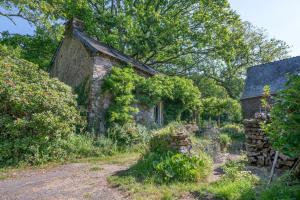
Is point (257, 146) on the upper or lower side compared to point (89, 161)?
upper

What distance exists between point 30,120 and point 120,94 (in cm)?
534

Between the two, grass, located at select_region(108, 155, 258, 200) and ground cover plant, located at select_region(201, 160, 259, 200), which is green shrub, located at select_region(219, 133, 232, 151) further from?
ground cover plant, located at select_region(201, 160, 259, 200)

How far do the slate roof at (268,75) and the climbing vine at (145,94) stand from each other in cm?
809

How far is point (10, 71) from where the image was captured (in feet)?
38.7

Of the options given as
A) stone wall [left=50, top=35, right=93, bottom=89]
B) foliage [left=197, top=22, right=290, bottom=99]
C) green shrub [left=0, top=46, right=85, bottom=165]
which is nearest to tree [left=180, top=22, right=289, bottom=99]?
foliage [left=197, top=22, right=290, bottom=99]

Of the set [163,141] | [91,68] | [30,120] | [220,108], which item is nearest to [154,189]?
[163,141]

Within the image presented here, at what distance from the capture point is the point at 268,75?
80.9ft

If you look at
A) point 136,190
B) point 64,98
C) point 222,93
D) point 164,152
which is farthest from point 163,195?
point 222,93

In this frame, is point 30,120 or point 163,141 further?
point 30,120

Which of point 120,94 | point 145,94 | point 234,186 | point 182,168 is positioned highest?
point 145,94

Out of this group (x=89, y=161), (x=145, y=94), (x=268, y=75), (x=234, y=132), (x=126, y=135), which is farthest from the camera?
(x=268, y=75)

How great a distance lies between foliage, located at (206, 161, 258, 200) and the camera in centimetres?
563

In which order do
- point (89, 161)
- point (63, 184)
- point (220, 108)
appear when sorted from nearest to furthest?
point (63, 184)
point (89, 161)
point (220, 108)

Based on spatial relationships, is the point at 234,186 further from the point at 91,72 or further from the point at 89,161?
the point at 91,72
